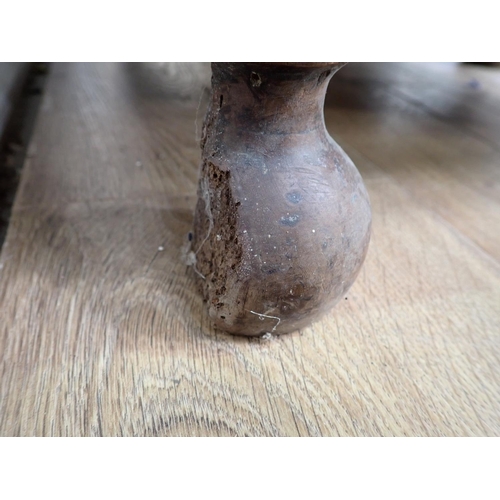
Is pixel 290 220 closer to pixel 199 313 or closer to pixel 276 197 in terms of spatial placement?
pixel 276 197

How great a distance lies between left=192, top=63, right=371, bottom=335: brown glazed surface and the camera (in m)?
0.52

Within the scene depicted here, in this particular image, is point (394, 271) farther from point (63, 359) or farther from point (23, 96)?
point (23, 96)

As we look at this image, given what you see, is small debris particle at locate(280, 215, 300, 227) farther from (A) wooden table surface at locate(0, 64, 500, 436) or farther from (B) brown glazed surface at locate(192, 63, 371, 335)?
(A) wooden table surface at locate(0, 64, 500, 436)

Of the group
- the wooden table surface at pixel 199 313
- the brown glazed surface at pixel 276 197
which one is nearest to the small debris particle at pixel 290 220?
the brown glazed surface at pixel 276 197

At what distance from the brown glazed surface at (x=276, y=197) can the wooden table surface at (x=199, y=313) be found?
9 cm

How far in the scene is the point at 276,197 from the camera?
522 millimetres

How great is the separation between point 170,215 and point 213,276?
0.28 meters

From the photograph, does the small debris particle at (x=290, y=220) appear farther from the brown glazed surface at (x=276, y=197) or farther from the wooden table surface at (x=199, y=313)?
the wooden table surface at (x=199, y=313)

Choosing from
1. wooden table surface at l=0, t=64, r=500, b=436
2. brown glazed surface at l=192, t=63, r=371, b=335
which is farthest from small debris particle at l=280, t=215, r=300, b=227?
wooden table surface at l=0, t=64, r=500, b=436

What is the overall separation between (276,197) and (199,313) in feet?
0.69

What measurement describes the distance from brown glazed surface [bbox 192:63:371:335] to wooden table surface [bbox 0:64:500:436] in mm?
91

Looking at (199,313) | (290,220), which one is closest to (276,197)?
(290,220)

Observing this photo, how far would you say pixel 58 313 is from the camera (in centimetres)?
65

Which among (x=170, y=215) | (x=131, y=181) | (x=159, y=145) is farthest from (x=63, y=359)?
(x=159, y=145)
